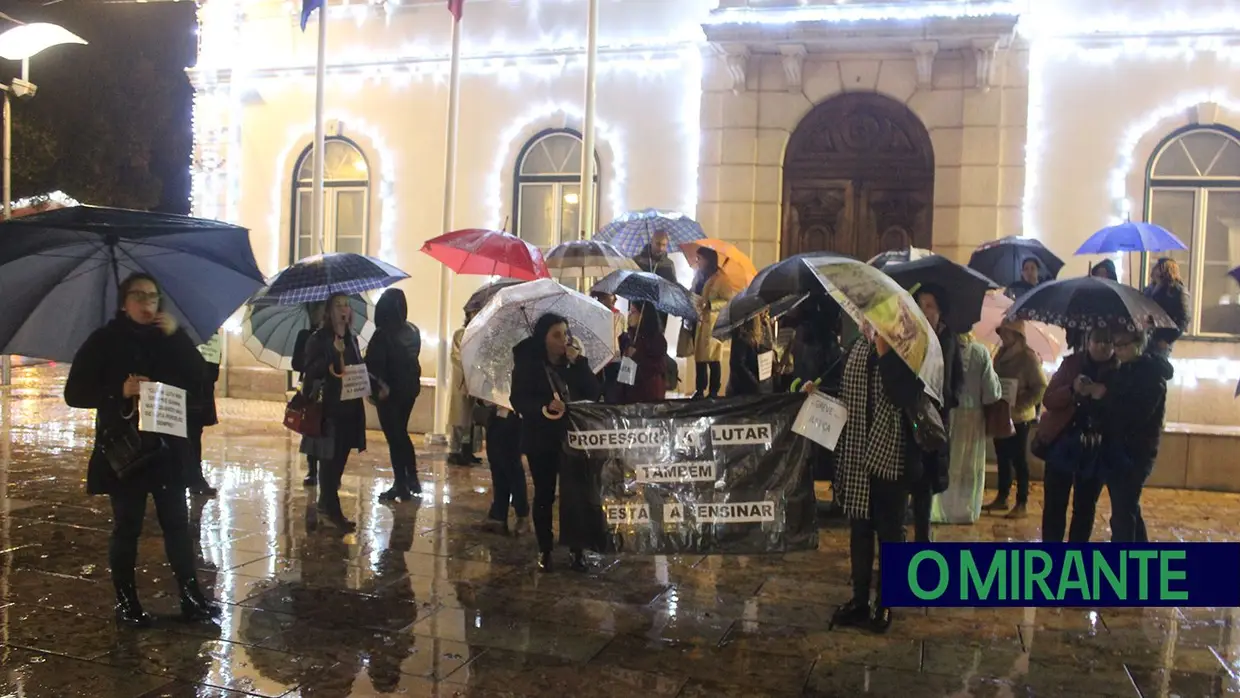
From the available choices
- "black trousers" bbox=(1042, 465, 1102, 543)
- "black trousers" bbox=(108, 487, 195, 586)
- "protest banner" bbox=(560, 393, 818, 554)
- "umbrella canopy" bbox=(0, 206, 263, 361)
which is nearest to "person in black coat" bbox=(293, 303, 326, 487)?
"umbrella canopy" bbox=(0, 206, 263, 361)

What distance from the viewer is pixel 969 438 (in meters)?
8.41

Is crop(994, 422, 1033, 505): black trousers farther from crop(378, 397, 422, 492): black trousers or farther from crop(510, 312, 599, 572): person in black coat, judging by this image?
crop(378, 397, 422, 492): black trousers

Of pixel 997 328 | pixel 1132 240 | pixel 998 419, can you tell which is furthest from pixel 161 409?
pixel 1132 240

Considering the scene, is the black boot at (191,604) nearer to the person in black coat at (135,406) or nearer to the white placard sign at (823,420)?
the person in black coat at (135,406)

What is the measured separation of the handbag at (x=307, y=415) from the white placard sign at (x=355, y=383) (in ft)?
0.67

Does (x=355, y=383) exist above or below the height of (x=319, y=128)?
below

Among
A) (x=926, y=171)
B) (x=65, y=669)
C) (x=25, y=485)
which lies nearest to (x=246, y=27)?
(x=25, y=485)

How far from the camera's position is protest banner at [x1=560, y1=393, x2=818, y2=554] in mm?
6477

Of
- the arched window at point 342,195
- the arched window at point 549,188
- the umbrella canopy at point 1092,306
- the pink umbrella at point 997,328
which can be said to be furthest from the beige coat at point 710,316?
the arched window at point 342,195

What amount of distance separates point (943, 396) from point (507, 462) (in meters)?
3.31

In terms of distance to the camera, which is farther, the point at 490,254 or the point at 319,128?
the point at 319,128

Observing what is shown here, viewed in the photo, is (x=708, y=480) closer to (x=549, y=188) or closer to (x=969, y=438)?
(x=969, y=438)

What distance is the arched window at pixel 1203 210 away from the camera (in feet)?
39.0

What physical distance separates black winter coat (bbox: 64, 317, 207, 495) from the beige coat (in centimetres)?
522
